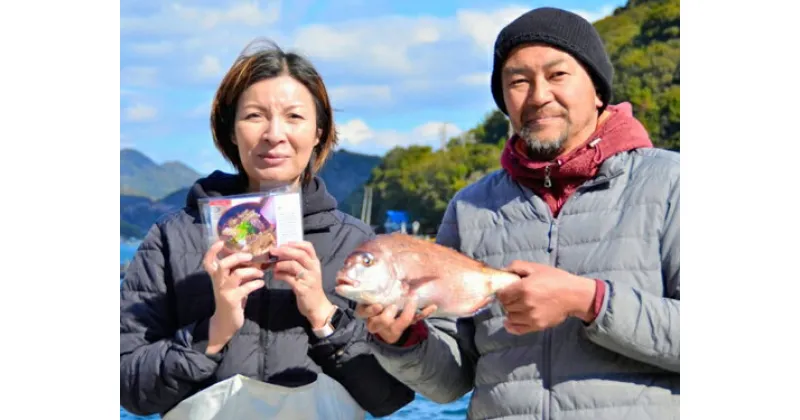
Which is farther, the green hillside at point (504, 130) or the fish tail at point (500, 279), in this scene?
the green hillside at point (504, 130)

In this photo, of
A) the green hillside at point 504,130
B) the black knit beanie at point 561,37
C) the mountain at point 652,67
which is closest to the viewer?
the black knit beanie at point 561,37

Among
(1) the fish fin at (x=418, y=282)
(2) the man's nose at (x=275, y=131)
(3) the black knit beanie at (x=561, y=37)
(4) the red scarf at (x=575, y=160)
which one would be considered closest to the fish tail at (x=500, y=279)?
(1) the fish fin at (x=418, y=282)

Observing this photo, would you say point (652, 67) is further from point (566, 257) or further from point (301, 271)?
point (301, 271)

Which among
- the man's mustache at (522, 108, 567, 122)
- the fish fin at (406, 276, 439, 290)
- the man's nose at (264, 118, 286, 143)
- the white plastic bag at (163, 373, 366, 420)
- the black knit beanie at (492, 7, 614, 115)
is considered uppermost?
the black knit beanie at (492, 7, 614, 115)

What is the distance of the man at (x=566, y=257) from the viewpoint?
6.07ft

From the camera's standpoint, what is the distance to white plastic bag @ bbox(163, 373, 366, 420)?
83.9 inches

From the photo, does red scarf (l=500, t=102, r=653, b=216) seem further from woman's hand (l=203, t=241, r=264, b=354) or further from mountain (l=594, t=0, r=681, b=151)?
mountain (l=594, t=0, r=681, b=151)

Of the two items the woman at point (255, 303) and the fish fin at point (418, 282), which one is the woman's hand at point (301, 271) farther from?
the fish fin at point (418, 282)

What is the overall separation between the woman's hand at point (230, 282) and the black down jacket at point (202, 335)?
0.11m

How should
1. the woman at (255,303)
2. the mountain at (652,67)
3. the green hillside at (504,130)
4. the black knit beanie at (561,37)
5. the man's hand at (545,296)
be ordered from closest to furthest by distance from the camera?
the man's hand at (545,296) → the black knit beanie at (561,37) → the woman at (255,303) → the mountain at (652,67) → the green hillside at (504,130)

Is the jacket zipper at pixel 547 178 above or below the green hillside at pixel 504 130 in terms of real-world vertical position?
below

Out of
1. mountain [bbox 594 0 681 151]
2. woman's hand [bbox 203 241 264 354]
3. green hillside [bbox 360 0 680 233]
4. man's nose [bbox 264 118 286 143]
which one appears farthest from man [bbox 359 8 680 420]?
green hillside [bbox 360 0 680 233]
